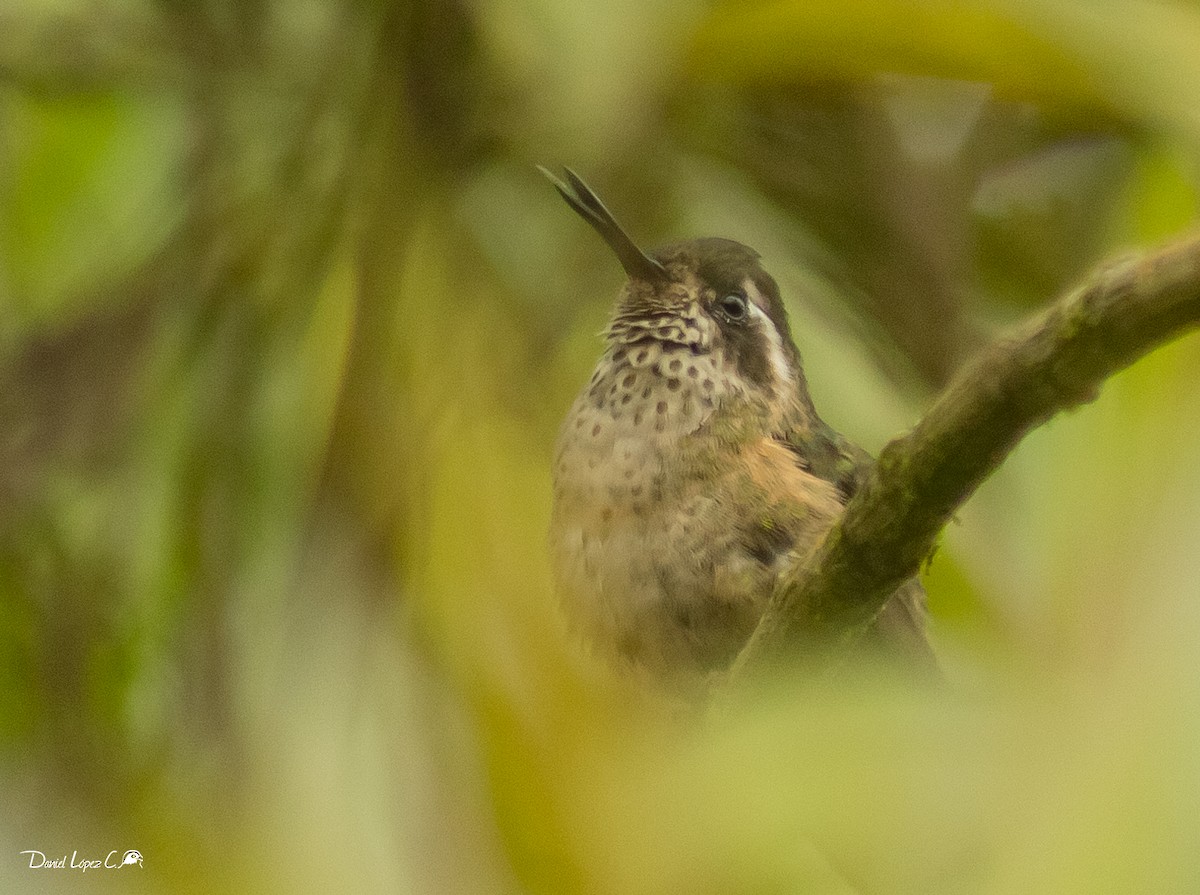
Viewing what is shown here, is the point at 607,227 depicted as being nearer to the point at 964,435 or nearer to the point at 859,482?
the point at 859,482

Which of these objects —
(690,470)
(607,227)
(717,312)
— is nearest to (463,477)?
(690,470)

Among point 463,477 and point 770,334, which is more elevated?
point 770,334

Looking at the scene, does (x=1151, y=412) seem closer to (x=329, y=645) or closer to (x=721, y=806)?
(x=721, y=806)

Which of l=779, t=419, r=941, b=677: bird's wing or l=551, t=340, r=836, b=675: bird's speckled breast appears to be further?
l=551, t=340, r=836, b=675: bird's speckled breast

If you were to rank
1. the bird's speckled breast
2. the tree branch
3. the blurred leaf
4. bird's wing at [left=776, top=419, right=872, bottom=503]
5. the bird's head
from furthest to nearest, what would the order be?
the bird's head, bird's wing at [left=776, top=419, right=872, bottom=503], the bird's speckled breast, the blurred leaf, the tree branch

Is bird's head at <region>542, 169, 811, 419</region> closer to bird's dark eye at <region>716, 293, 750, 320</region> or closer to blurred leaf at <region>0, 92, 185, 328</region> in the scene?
bird's dark eye at <region>716, 293, 750, 320</region>

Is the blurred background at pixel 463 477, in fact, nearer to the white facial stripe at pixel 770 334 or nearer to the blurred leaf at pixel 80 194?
the blurred leaf at pixel 80 194

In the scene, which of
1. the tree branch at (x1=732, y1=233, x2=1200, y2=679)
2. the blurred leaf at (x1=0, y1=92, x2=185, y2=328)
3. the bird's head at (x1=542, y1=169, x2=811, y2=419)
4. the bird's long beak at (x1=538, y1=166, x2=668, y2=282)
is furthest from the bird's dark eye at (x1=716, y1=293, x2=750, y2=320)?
the tree branch at (x1=732, y1=233, x2=1200, y2=679)

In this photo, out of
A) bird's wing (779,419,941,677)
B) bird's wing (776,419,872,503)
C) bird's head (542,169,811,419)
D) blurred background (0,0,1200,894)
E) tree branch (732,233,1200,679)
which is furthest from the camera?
bird's head (542,169,811,419)
